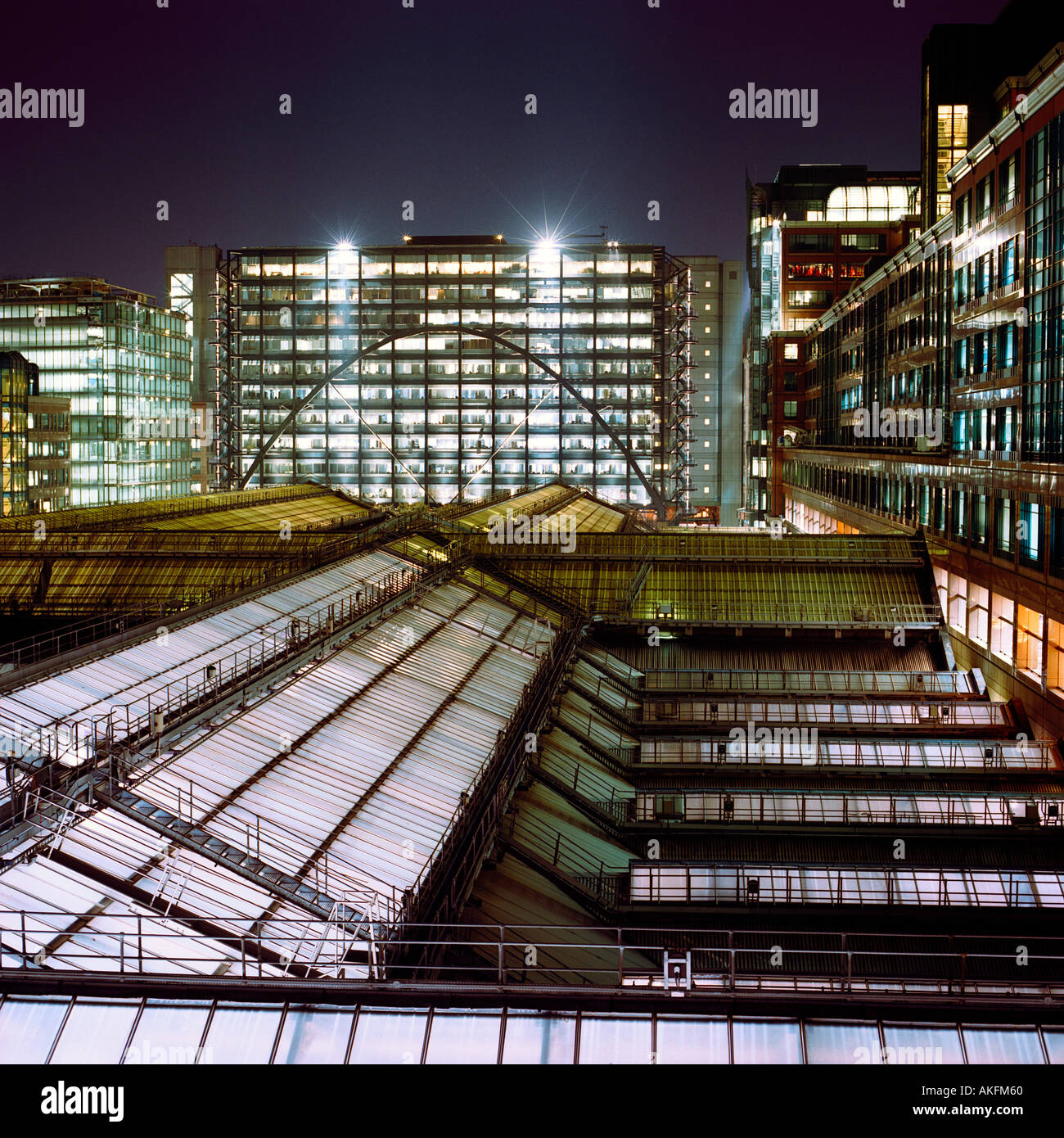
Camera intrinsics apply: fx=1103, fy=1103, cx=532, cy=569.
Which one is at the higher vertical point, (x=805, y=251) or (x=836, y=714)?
(x=805, y=251)

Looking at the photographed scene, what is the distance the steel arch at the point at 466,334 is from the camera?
113125 mm

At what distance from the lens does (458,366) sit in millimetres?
131125

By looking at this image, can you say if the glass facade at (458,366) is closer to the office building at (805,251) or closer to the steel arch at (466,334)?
the steel arch at (466,334)

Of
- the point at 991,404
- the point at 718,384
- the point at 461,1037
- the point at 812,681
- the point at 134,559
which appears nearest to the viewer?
the point at 461,1037

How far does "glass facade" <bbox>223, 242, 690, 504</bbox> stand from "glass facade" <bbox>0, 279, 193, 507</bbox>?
11.9 m

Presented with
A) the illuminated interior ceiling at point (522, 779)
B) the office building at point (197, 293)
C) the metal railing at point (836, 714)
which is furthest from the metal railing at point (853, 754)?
the office building at point (197, 293)

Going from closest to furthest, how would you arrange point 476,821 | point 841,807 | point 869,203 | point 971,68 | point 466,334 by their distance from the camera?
point 476,821, point 841,807, point 971,68, point 466,334, point 869,203

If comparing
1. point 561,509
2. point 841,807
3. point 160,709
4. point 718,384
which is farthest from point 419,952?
point 718,384

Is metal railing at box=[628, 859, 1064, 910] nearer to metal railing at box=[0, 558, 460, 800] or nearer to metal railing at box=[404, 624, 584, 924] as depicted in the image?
metal railing at box=[404, 624, 584, 924]

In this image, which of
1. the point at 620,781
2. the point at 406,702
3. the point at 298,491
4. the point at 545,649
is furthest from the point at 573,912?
the point at 298,491

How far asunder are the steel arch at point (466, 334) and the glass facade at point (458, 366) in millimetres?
906

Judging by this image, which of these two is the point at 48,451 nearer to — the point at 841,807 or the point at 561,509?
the point at 561,509

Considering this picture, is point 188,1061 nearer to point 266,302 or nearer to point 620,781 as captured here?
point 620,781

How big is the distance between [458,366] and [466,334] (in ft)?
12.6
